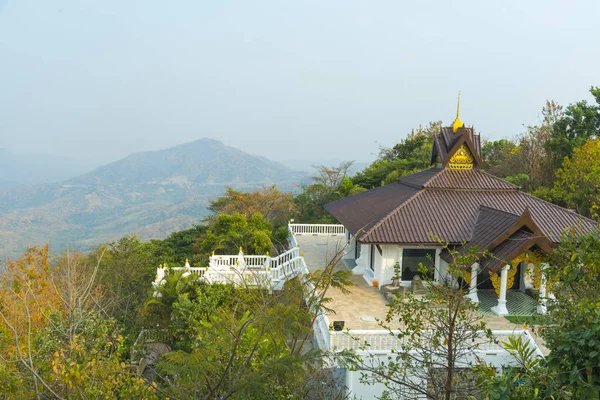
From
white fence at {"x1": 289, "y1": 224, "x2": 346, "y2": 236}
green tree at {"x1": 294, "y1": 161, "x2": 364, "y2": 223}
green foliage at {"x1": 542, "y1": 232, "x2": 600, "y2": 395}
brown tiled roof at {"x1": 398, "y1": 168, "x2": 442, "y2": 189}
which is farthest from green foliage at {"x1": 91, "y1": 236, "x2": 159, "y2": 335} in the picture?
green foliage at {"x1": 542, "y1": 232, "x2": 600, "y2": 395}

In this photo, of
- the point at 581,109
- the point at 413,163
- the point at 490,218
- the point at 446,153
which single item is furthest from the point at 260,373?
the point at 413,163

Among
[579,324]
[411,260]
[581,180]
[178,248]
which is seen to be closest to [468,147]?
[411,260]

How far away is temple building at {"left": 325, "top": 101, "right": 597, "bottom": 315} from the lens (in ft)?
45.5

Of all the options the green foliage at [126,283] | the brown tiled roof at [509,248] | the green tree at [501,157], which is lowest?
the green foliage at [126,283]

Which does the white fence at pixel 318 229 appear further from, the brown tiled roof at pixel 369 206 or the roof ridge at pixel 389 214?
the roof ridge at pixel 389 214

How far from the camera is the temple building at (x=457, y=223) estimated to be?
1388cm

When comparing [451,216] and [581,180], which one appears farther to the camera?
[581,180]

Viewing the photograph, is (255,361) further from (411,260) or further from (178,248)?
(178,248)

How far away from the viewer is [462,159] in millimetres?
19422

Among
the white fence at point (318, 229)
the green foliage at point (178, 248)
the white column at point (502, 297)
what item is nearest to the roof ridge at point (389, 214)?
the white column at point (502, 297)

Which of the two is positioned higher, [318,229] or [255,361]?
[318,229]

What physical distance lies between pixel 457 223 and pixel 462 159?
440 cm

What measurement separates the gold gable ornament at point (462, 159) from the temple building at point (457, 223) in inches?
1.8

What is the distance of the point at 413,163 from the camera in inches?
1615
